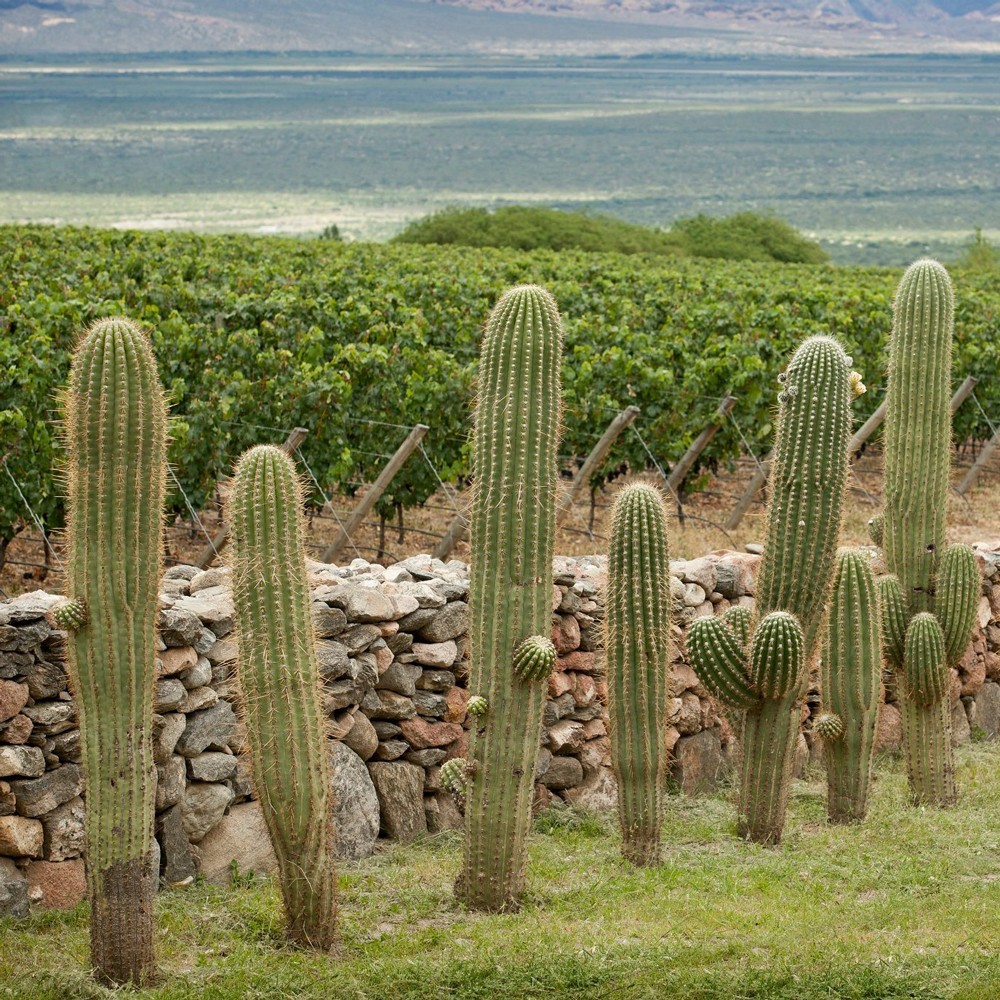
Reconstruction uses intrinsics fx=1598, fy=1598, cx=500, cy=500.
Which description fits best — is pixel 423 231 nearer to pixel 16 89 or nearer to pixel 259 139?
pixel 259 139

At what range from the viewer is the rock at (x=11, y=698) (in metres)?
7.33

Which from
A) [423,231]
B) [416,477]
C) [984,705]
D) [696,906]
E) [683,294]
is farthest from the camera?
[423,231]

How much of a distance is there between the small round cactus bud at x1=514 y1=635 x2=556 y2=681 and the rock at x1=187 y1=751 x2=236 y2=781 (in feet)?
6.14

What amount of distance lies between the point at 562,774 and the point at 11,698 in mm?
3490

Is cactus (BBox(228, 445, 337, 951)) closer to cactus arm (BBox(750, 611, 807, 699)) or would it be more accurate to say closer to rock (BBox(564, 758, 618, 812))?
cactus arm (BBox(750, 611, 807, 699))

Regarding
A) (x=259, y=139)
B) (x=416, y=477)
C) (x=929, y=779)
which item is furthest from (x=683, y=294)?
(x=259, y=139)

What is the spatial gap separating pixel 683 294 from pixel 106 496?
17.4 metres

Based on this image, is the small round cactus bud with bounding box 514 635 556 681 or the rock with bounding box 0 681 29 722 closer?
the small round cactus bud with bounding box 514 635 556 681

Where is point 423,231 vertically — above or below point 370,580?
above

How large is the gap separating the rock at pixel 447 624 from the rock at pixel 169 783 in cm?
172

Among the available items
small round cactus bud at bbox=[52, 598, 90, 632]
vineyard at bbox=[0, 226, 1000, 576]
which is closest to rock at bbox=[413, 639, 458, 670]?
vineyard at bbox=[0, 226, 1000, 576]

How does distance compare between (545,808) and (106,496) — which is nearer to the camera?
(106,496)

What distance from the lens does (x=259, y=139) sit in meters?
156

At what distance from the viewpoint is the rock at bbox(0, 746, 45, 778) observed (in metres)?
7.30
